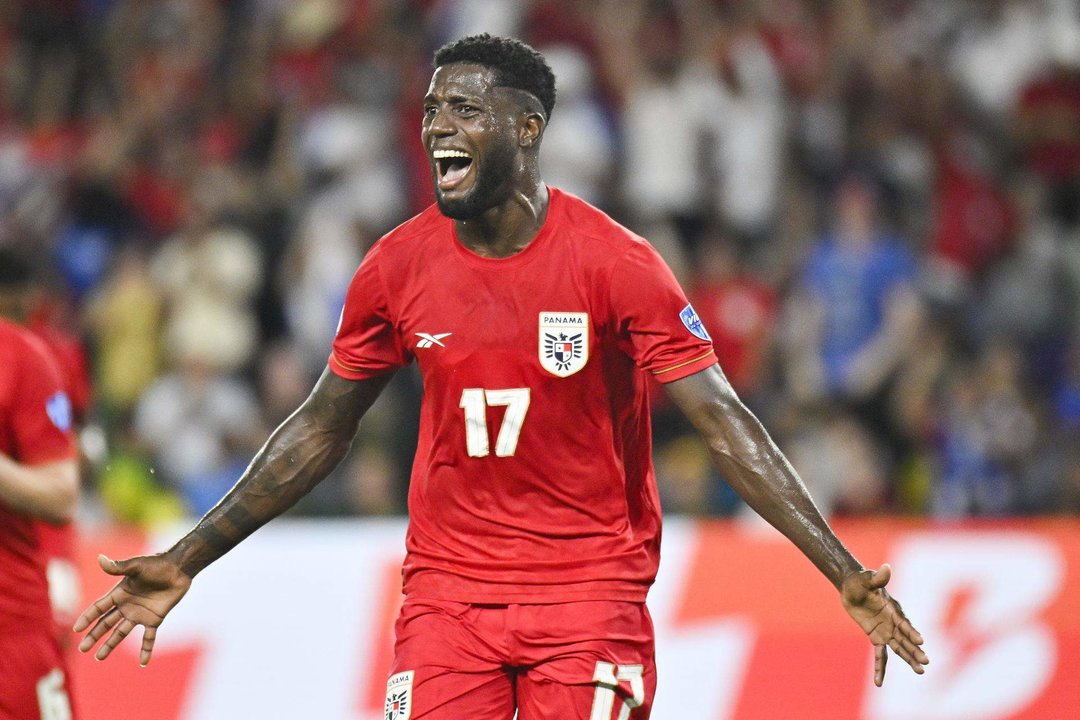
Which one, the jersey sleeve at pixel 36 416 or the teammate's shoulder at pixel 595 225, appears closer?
the teammate's shoulder at pixel 595 225

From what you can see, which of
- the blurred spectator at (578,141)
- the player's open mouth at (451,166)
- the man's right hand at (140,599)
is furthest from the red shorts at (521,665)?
the blurred spectator at (578,141)

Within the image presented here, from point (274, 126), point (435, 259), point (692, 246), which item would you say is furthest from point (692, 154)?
point (435, 259)

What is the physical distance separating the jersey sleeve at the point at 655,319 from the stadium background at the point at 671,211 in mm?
4780

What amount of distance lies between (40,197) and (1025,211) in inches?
271

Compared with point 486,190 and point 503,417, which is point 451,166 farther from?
point 503,417

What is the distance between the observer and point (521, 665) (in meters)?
4.62

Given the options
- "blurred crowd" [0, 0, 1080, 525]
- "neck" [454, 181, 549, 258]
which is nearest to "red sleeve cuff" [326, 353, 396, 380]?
"neck" [454, 181, 549, 258]

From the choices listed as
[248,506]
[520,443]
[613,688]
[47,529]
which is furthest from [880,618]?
[47,529]

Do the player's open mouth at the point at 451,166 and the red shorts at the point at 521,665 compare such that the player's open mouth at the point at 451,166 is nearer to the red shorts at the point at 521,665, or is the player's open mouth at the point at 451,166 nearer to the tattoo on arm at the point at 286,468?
the tattoo on arm at the point at 286,468

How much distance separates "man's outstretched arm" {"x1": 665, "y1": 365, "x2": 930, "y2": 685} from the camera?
4.45 metres

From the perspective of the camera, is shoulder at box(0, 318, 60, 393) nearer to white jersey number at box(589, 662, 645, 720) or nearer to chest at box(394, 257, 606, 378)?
chest at box(394, 257, 606, 378)

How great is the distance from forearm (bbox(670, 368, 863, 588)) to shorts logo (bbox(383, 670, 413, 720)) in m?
1.04

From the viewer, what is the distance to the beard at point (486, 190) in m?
4.68

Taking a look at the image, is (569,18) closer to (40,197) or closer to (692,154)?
(692,154)
